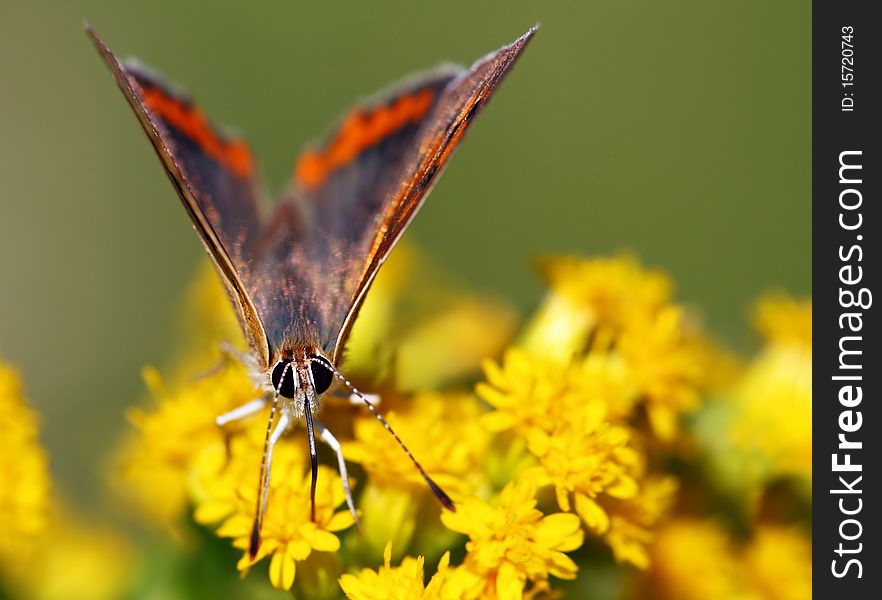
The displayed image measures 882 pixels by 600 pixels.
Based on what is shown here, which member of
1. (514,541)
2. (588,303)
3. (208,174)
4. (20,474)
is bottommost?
(514,541)

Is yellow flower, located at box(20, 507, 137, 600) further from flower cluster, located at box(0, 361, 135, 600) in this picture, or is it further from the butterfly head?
the butterfly head

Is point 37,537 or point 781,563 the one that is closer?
point 37,537

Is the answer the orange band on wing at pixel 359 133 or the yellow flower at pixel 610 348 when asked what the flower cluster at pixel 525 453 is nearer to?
the yellow flower at pixel 610 348

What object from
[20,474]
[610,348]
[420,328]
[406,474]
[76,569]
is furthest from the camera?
[420,328]

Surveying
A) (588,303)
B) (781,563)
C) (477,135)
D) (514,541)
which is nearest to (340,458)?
(514,541)

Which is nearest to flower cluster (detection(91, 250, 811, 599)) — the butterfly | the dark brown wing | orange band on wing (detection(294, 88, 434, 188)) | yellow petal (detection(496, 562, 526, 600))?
yellow petal (detection(496, 562, 526, 600))

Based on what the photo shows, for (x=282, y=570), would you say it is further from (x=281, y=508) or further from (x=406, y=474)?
(x=406, y=474)

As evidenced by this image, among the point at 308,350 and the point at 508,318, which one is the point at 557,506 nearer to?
the point at 308,350

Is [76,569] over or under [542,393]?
under
